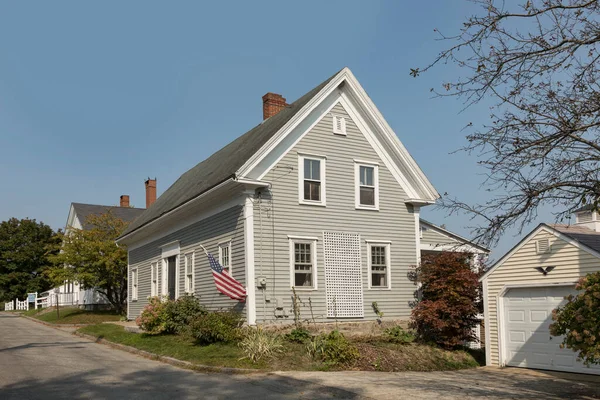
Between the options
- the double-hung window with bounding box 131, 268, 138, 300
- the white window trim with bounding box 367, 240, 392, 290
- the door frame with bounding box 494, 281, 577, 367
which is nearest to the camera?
Answer: the door frame with bounding box 494, 281, 577, 367

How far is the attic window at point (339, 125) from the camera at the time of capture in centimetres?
1977

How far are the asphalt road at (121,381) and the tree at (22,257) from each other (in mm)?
51049

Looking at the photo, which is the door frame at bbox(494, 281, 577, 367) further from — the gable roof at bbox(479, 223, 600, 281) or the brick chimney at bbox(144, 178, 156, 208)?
the brick chimney at bbox(144, 178, 156, 208)

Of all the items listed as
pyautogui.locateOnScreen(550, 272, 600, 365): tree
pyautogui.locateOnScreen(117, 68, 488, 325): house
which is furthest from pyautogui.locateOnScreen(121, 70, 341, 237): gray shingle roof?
pyautogui.locateOnScreen(550, 272, 600, 365): tree

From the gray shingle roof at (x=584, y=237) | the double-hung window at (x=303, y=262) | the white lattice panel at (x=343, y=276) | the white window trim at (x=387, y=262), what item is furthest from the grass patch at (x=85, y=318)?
the gray shingle roof at (x=584, y=237)

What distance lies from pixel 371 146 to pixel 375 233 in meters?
3.05

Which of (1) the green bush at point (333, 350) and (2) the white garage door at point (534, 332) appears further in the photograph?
(1) the green bush at point (333, 350)

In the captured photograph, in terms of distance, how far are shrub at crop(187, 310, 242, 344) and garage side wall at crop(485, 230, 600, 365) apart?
24.5 feet

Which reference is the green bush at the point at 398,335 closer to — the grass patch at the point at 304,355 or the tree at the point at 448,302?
the grass patch at the point at 304,355

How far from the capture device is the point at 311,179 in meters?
19.1

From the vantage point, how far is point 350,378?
42.5 feet

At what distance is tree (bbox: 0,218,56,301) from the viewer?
6273 cm

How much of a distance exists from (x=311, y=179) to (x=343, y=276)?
10.8ft

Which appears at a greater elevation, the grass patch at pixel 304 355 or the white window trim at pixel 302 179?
the white window trim at pixel 302 179
